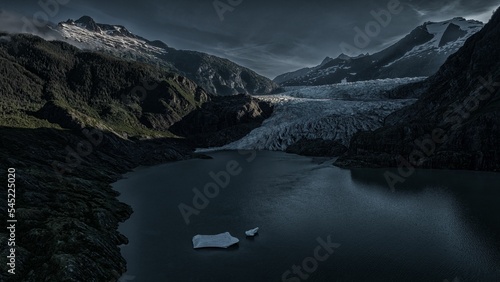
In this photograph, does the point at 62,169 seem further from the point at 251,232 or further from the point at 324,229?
Answer: the point at 324,229

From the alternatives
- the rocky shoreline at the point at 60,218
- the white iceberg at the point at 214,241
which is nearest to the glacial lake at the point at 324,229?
the white iceberg at the point at 214,241

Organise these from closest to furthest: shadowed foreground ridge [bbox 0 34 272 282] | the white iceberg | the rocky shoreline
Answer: the rocky shoreline < shadowed foreground ridge [bbox 0 34 272 282] < the white iceberg

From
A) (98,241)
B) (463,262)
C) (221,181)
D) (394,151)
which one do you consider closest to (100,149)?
(221,181)

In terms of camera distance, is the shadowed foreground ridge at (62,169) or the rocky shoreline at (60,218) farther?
the shadowed foreground ridge at (62,169)

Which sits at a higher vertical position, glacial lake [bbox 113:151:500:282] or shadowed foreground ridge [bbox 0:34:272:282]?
shadowed foreground ridge [bbox 0:34:272:282]

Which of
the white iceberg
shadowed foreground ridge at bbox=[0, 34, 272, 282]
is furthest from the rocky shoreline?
the white iceberg

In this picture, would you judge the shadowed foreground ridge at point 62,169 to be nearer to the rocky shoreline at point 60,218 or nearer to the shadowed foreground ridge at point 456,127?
the rocky shoreline at point 60,218

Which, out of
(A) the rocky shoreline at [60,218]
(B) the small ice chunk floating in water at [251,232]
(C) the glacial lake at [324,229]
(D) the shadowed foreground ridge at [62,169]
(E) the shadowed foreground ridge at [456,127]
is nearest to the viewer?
(A) the rocky shoreline at [60,218]

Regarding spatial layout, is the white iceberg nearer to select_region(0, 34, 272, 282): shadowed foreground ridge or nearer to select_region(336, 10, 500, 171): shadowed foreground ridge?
select_region(0, 34, 272, 282): shadowed foreground ridge
